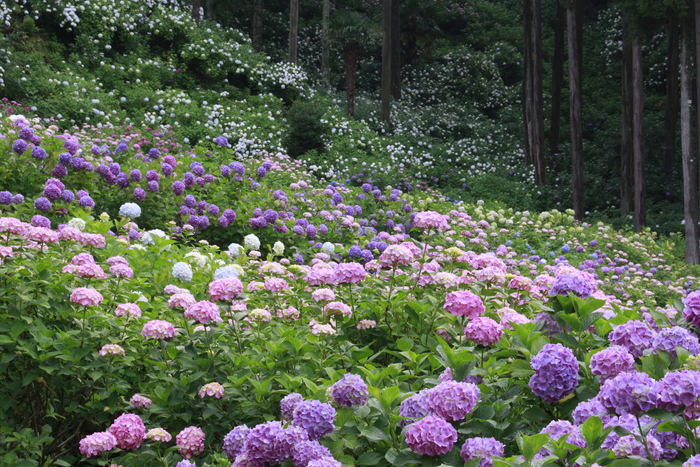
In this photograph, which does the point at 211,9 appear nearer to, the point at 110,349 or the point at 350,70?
the point at 350,70

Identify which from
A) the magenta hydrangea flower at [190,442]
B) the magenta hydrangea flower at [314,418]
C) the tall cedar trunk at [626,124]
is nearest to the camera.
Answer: the magenta hydrangea flower at [314,418]

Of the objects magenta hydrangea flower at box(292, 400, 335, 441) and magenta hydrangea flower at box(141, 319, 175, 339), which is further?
magenta hydrangea flower at box(141, 319, 175, 339)

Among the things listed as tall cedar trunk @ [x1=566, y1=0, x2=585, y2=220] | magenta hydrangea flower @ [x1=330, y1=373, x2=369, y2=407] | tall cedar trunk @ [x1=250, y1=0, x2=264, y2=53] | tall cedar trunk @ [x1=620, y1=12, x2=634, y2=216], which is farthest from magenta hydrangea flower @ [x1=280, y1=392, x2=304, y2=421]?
tall cedar trunk @ [x1=250, y1=0, x2=264, y2=53]

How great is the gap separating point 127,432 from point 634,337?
1.70 m

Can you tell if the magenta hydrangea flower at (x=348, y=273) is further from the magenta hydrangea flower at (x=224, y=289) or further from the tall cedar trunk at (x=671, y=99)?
the tall cedar trunk at (x=671, y=99)

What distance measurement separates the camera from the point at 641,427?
5.06ft

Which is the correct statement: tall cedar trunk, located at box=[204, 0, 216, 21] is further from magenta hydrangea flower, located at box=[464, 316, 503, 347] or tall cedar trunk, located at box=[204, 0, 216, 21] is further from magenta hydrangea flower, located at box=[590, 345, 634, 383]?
magenta hydrangea flower, located at box=[590, 345, 634, 383]

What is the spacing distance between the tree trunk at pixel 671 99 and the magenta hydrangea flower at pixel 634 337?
12.4 metres

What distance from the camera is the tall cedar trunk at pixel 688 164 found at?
33.0ft

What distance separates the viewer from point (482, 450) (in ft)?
5.31

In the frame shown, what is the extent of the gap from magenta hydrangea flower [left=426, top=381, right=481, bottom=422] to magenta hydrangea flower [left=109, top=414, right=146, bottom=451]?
1102mm

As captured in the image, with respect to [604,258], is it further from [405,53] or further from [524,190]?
[405,53]

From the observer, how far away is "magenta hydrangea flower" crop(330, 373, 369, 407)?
1853 mm

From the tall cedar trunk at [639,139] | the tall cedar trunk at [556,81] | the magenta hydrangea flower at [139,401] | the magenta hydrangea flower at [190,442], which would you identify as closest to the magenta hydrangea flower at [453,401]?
the magenta hydrangea flower at [190,442]
